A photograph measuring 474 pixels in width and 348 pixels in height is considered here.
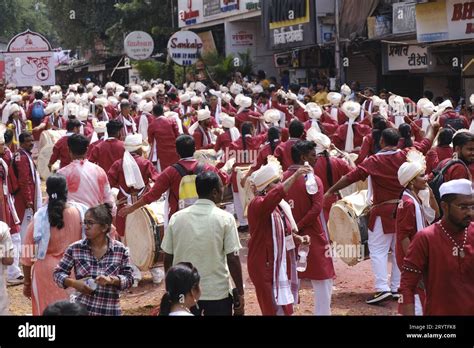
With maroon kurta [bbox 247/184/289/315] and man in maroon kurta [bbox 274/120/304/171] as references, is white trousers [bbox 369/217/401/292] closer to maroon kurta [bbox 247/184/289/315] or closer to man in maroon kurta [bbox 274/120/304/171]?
man in maroon kurta [bbox 274/120/304/171]

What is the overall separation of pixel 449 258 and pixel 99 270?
2.25 metres

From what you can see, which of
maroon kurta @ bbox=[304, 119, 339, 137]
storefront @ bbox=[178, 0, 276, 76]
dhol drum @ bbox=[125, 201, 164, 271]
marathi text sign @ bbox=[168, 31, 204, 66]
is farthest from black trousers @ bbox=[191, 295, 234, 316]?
storefront @ bbox=[178, 0, 276, 76]

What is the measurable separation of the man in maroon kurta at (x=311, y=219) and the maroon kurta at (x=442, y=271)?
2501mm

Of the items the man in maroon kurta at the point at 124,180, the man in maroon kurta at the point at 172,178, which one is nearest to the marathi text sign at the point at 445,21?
the man in maroon kurta at the point at 124,180

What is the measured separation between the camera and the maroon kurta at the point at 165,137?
14961mm

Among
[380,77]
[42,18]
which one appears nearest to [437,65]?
[380,77]

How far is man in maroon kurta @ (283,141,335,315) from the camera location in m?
7.86

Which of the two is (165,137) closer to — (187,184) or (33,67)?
(187,184)

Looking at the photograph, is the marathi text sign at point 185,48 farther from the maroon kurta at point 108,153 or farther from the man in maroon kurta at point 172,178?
the man in maroon kurta at point 172,178

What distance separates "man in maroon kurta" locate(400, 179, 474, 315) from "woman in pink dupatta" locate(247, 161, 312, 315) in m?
1.79

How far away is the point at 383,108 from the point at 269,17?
13358mm

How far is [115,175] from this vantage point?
402 inches

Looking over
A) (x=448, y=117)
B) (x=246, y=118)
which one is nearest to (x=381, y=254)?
(x=448, y=117)

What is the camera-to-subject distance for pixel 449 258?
5246 millimetres
